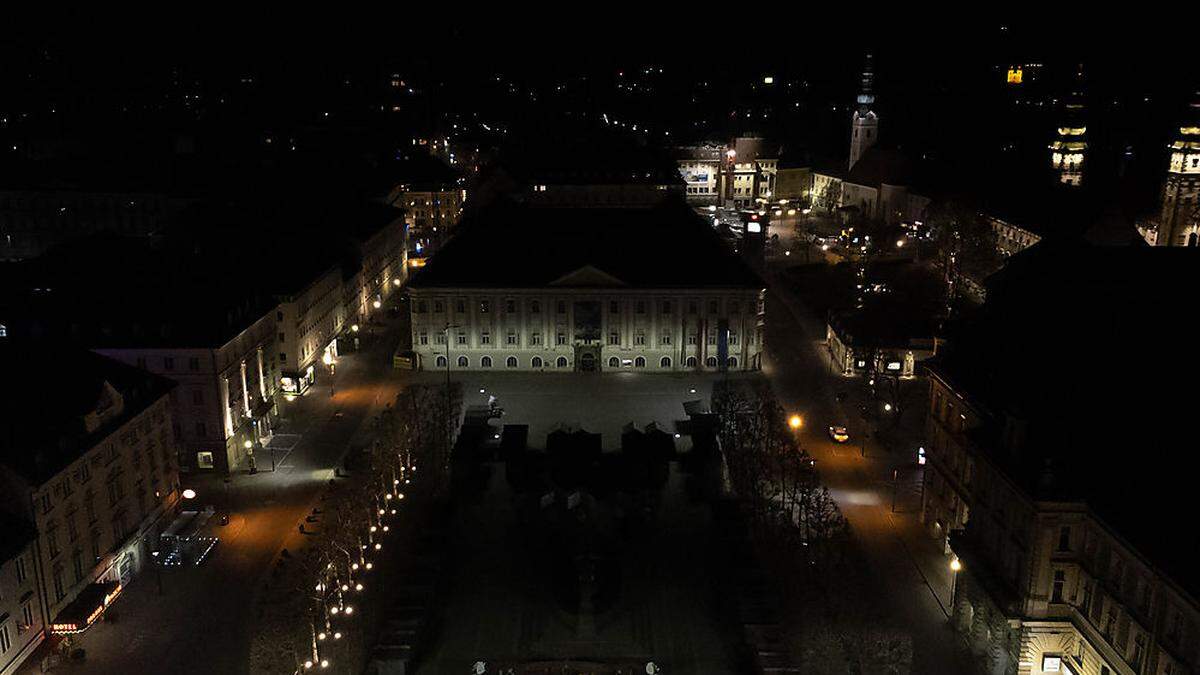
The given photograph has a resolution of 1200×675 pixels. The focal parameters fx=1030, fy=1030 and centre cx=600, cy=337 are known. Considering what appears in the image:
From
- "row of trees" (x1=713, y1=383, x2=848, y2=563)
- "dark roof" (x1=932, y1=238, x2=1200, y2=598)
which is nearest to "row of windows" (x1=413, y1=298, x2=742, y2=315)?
"row of trees" (x1=713, y1=383, x2=848, y2=563)

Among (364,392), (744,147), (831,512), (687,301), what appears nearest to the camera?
(831,512)

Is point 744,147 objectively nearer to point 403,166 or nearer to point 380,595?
point 403,166

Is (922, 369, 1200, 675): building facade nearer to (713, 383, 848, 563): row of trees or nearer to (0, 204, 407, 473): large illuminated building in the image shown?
(713, 383, 848, 563): row of trees

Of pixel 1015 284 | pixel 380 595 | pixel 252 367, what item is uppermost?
pixel 1015 284

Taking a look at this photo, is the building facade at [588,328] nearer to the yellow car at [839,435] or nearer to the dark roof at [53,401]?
the yellow car at [839,435]

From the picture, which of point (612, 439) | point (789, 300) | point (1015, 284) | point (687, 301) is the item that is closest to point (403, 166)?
point (789, 300)

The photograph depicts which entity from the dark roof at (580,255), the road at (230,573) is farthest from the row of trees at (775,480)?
the road at (230,573)
